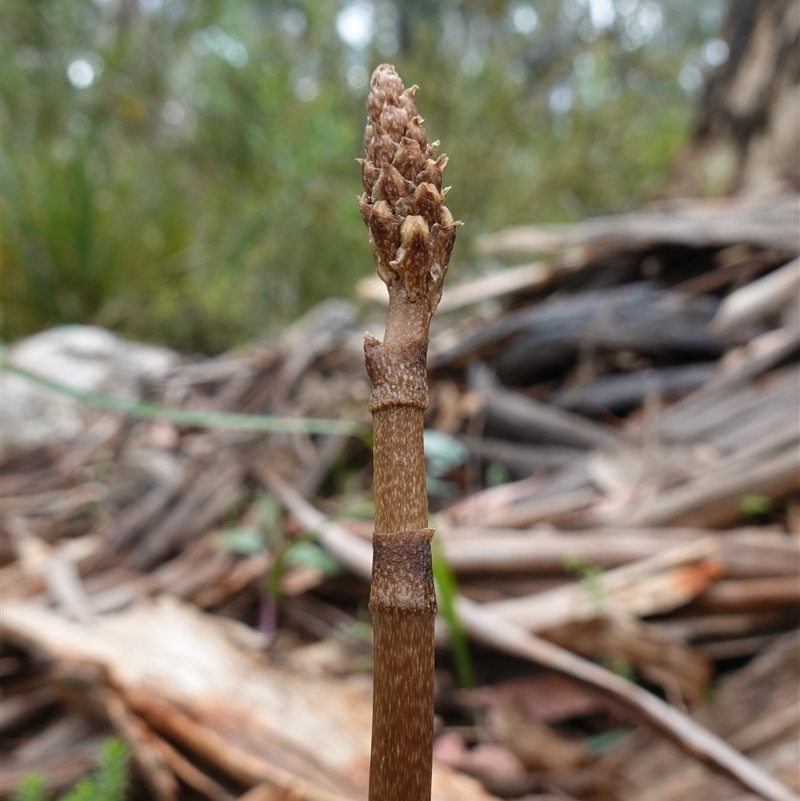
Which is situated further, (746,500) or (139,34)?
(139,34)

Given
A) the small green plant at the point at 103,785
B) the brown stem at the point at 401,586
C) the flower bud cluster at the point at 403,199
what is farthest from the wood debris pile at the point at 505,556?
the flower bud cluster at the point at 403,199

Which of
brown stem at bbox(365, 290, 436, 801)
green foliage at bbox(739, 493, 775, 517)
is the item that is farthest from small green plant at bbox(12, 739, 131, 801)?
green foliage at bbox(739, 493, 775, 517)

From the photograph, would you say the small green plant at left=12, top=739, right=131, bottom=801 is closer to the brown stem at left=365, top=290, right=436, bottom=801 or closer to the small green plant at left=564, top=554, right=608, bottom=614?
the brown stem at left=365, top=290, right=436, bottom=801

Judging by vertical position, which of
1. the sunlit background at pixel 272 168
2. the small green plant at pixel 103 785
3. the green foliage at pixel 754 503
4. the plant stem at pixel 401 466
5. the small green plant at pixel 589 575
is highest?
the sunlit background at pixel 272 168

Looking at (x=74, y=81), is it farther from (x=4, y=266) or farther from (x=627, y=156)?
(x=627, y=156)

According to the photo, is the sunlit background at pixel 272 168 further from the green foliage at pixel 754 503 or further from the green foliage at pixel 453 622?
the green foliage at pixel 453 622

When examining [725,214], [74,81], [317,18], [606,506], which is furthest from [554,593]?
[74,81]
